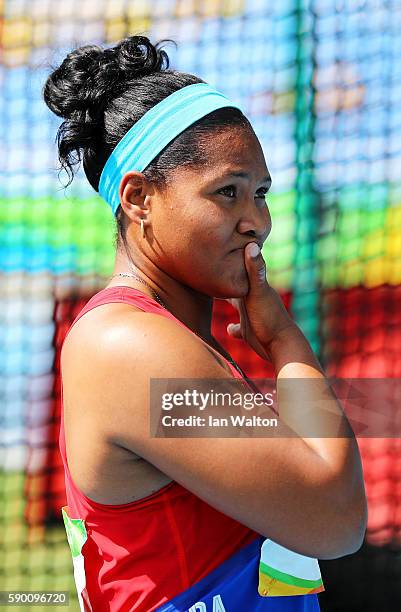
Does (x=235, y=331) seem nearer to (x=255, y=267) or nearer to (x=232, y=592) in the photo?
(x=255, y=267)

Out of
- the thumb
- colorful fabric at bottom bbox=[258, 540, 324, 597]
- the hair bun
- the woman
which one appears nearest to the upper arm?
the woman

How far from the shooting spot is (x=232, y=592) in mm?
1240

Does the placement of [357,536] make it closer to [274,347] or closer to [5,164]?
[274,347]

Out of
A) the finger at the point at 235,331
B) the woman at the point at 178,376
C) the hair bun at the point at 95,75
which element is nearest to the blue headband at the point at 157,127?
the woman at the point at 178,376

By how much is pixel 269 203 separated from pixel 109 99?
1.75m

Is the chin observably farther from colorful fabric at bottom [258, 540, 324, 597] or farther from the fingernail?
colorful fabric at bottom [258, 540, 324, 597]

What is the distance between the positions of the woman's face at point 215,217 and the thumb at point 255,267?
0.03ft

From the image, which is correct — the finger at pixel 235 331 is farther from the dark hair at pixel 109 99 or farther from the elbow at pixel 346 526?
the elbow at pixel 346 526

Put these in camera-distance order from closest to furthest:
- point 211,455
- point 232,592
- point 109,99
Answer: point 211,455
point 232,592
point 109,99

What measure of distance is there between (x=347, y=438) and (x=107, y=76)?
30.3 inches

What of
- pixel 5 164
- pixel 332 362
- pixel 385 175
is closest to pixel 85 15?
pixel 5 164

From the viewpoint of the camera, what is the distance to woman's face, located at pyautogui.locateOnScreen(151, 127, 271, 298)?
1.30 metres

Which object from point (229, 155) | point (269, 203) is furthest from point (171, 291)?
point (269, 203)

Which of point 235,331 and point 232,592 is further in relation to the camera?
point 235,331
